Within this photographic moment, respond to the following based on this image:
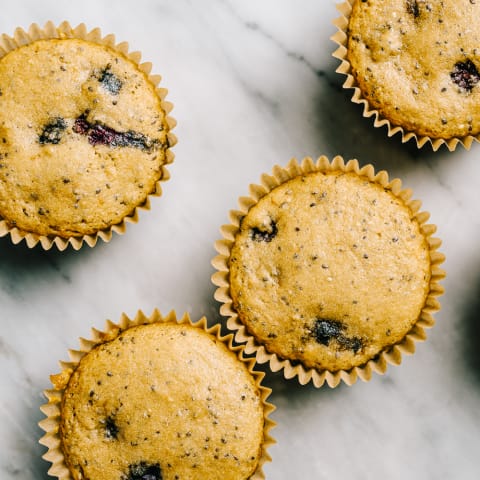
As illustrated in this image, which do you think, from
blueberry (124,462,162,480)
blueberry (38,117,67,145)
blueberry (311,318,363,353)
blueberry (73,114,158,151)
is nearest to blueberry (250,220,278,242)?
blueberry (311,318,363,353)

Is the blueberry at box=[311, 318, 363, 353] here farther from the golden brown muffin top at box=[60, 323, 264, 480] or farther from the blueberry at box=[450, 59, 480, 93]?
the blueberry at box=[450, 59, 480, 93]

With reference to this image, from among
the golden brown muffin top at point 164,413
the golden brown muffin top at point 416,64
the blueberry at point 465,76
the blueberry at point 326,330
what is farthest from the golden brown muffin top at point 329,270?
the blueberry at point 465,76

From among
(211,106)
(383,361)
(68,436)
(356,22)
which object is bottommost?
(68,436)

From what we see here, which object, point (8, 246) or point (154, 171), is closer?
point (154, 171)

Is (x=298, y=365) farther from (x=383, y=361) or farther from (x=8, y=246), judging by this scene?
(x=8, y=246)

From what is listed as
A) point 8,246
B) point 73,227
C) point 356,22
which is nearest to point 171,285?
point 73,227

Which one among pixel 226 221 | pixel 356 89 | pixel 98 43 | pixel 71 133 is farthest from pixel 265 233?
pixel 98 43

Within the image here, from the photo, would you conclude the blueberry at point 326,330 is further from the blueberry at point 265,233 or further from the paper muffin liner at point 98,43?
the paper muffin liner at point 98,43

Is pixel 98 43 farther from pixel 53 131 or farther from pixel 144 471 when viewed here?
pixel 144 471
